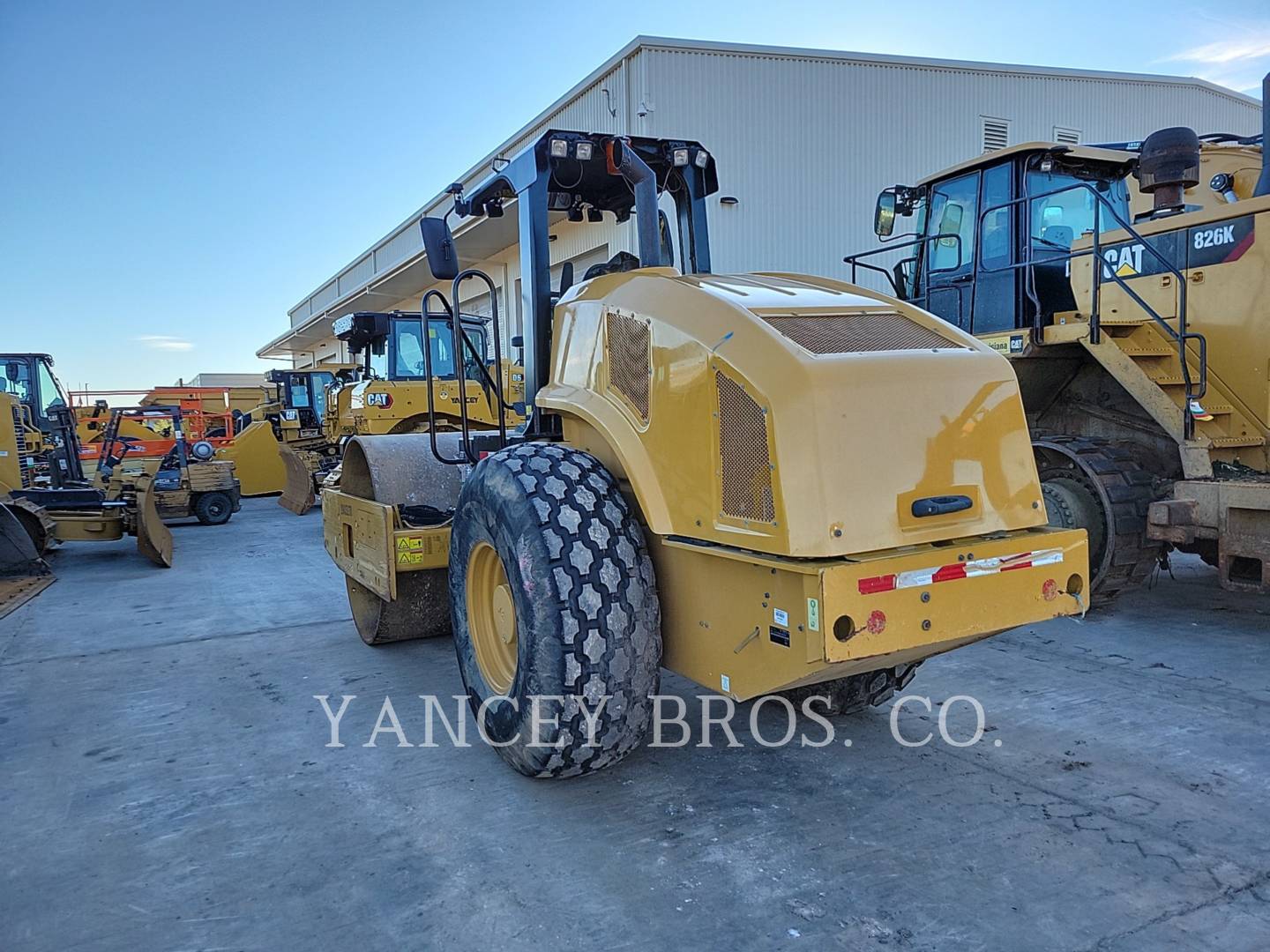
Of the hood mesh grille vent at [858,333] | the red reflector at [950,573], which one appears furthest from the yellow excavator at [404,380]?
the red reflector at [950,573]

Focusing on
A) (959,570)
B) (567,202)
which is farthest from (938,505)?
(567,202)

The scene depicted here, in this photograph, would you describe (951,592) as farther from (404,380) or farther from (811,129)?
(811,129)

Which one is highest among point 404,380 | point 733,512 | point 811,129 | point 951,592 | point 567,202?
point 811,129

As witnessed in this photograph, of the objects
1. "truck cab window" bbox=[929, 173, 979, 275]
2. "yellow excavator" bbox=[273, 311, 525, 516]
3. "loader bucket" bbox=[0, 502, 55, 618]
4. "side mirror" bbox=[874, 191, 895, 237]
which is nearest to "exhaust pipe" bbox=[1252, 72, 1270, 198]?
"truck cab window" bbox=[929, 173, 979, 275]

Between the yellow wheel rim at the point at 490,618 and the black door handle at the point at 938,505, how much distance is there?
1626mm

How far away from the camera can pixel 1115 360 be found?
5.91 metres

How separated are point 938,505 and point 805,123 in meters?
13.6

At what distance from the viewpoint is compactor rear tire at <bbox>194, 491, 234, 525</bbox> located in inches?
546

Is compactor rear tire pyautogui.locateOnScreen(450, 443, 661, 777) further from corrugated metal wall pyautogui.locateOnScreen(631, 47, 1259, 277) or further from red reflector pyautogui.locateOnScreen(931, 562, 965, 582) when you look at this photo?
corrugated metal wall pyautogui.locateOnScreen(631, 47, 1259, 277)

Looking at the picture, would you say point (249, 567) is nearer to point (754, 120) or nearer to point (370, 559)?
point (370, 559)

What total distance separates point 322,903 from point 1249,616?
6.09 metres

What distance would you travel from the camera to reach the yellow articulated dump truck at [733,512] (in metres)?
2.68

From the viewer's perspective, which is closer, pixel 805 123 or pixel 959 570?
pixel 959 570

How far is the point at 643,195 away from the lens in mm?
3883
